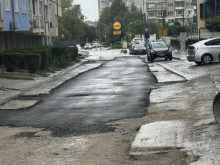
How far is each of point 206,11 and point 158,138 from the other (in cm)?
5509

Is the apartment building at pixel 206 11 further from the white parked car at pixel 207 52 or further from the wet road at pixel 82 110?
the wet road at pixel 82 110

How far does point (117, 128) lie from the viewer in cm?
1104

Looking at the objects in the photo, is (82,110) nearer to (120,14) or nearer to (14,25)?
(14,25)

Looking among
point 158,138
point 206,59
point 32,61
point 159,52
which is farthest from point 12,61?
point 158,138

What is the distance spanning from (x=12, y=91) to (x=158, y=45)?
23484mm

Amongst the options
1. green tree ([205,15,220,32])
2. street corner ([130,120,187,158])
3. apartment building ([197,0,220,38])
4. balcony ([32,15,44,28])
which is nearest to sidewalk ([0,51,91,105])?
street corner ([130,120,187,158])

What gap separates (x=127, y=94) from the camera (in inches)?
706

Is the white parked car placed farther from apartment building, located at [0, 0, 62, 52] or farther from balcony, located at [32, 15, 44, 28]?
balcony, located at [32, 15, 44, 28]

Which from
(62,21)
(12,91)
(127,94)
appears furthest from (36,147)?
(62,21)

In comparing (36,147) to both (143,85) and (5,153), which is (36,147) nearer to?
(5,153)

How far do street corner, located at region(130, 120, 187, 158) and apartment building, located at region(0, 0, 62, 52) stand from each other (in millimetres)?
21287

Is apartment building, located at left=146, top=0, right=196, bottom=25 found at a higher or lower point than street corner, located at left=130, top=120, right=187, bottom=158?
higher

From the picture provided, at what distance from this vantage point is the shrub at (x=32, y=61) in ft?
90.6

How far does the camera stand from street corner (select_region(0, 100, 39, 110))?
1566cm
